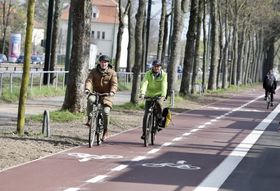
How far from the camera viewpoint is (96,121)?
14.1m

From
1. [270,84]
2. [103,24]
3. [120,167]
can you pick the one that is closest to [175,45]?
[270,84]

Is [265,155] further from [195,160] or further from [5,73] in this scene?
[5,73]

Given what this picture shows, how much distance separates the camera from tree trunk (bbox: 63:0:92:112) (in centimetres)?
1869

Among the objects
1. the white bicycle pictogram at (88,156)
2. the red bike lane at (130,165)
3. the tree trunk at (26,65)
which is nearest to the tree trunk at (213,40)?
the red bike lane at (130,165)

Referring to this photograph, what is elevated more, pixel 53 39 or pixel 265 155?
pixel 53 39

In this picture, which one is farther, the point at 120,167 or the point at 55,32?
the point at 55,32

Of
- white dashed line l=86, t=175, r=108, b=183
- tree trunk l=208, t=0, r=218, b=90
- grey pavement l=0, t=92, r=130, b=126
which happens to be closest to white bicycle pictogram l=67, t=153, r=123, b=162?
white dashed line l=86, t=175, r=108, b=183

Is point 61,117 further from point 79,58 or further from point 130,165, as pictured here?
point 130,165

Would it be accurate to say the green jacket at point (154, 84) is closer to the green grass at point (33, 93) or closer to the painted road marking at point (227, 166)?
the painted road marking at point (227, 166)

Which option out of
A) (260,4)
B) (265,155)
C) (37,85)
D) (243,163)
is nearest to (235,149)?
(265,155)

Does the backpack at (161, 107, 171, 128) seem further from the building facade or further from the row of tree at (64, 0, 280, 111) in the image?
the building facade

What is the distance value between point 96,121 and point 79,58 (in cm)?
500

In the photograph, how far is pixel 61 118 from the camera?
59.8ft

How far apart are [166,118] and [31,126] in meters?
3.54
